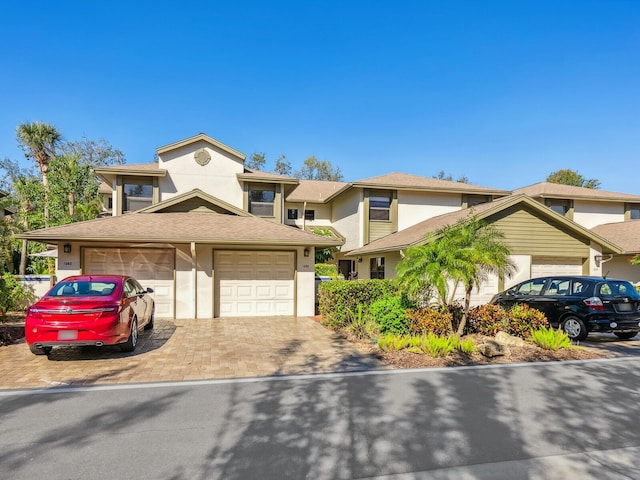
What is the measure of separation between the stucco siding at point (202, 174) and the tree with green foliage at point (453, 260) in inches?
432

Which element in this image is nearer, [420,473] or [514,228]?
[420,473]

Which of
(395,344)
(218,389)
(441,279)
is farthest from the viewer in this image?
(441,279)

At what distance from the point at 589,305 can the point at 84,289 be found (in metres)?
11.4

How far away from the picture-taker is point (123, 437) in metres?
4.12

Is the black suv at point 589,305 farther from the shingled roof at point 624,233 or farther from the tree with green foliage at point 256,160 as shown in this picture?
the tree with green foliage at point 256,160

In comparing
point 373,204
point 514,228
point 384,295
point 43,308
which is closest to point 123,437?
point 43,308

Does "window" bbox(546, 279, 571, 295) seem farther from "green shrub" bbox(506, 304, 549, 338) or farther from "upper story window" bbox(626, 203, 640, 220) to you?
"upper story window" bbox(626, 203, 640, 220)

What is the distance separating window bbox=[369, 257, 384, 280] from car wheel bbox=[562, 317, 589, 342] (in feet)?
28.7

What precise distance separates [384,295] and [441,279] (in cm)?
237

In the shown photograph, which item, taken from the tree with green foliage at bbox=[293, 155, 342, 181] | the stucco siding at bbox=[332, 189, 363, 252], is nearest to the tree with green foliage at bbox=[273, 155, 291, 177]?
the tree with green foliage at bbox=[293, 155, 342, 181]

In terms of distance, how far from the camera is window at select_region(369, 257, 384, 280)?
18086mm

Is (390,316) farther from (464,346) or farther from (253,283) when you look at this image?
(253,283)

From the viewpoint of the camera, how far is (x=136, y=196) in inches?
679

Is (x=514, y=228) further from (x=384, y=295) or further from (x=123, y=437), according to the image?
(x=123, y=437)
